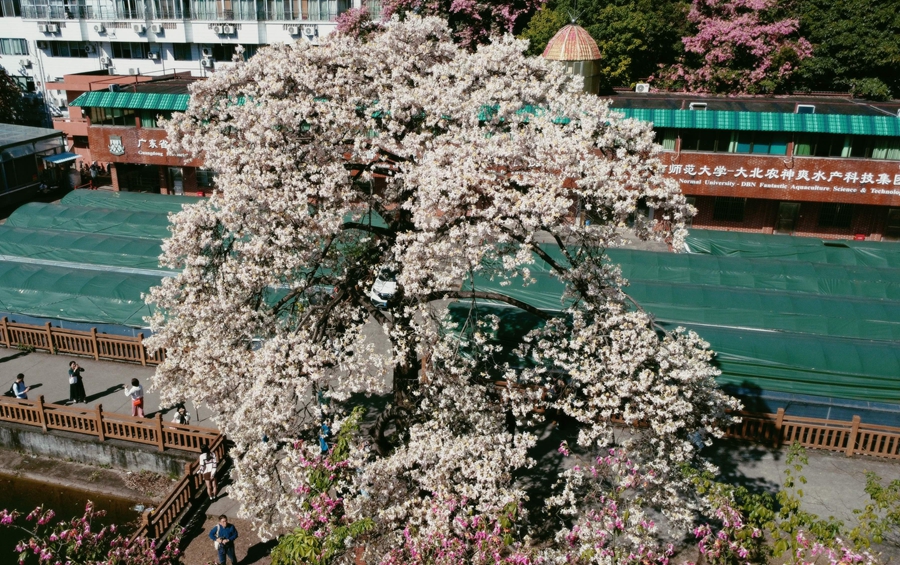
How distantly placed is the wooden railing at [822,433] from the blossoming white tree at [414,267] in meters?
7.46

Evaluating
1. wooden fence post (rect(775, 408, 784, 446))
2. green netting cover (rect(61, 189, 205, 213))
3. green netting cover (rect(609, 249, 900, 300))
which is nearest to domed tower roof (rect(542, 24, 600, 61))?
Result: green netting cover (rect(609, 249, 900, 300))

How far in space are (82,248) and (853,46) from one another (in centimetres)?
4360

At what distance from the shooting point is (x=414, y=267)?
48.9 feet

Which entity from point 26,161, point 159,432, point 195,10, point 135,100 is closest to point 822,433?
point 159,432

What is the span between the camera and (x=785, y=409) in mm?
23172

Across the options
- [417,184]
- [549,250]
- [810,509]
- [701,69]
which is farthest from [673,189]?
[701,69]

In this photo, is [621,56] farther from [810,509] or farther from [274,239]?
[274,239]

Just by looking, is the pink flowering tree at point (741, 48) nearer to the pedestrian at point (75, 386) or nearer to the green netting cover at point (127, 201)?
the green netting cover at point (127, 201)

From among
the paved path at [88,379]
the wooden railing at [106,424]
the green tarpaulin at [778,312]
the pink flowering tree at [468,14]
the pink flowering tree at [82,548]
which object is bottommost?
the paved path at [88,379]

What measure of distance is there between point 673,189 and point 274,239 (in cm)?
867

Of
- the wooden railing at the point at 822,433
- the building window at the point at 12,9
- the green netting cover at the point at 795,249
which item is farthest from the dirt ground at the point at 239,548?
the building window at the point at 12,9

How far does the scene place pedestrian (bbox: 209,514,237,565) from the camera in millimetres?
17703

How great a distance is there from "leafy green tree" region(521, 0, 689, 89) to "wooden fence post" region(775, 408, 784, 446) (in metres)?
28.8

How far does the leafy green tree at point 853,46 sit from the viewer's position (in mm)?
41312
